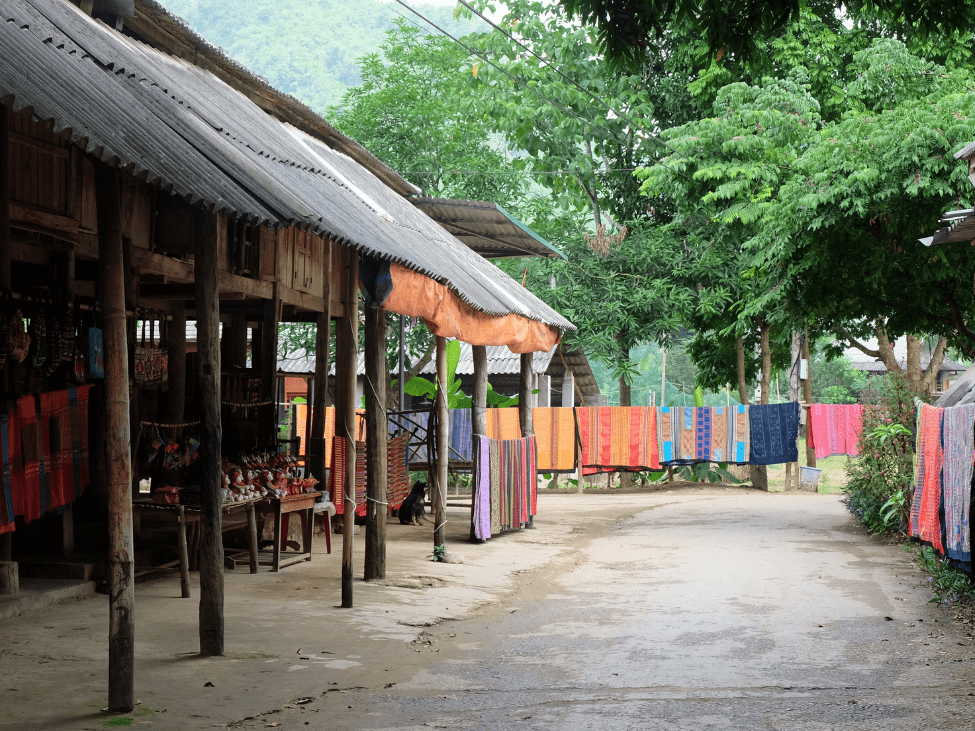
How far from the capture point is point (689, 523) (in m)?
14.8

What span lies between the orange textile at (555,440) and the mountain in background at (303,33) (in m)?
72.7

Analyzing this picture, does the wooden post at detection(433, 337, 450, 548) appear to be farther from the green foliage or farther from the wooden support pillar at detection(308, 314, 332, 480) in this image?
the green foliage

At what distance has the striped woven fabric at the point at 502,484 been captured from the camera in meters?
12.0

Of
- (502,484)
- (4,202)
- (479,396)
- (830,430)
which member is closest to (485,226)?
(479,396)

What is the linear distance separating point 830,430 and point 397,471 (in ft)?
37.1

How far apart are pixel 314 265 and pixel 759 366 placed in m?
16.1

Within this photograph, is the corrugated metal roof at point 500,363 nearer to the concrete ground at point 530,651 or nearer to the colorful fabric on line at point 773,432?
the colorful fabric on line at point 773,432

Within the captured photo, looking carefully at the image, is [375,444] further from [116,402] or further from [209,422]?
[116,402]

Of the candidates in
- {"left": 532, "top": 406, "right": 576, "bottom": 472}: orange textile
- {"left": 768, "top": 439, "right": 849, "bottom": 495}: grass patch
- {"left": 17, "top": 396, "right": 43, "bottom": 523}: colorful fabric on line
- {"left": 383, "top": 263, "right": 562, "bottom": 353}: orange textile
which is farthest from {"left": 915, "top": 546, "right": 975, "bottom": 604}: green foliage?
{"left": 532, "top": 406, "right": 576, "bottom": 472}: orange textile

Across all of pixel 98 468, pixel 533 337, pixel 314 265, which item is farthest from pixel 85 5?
pixel 533 337

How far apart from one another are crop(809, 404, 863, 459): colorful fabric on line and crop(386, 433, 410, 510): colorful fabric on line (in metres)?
10.5

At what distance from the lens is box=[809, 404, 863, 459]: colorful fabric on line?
2088 centimetres

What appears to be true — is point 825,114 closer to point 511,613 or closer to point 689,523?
point 689,523

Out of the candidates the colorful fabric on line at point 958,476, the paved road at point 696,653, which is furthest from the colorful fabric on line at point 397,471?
the colorful fabric on line at point 958,476
